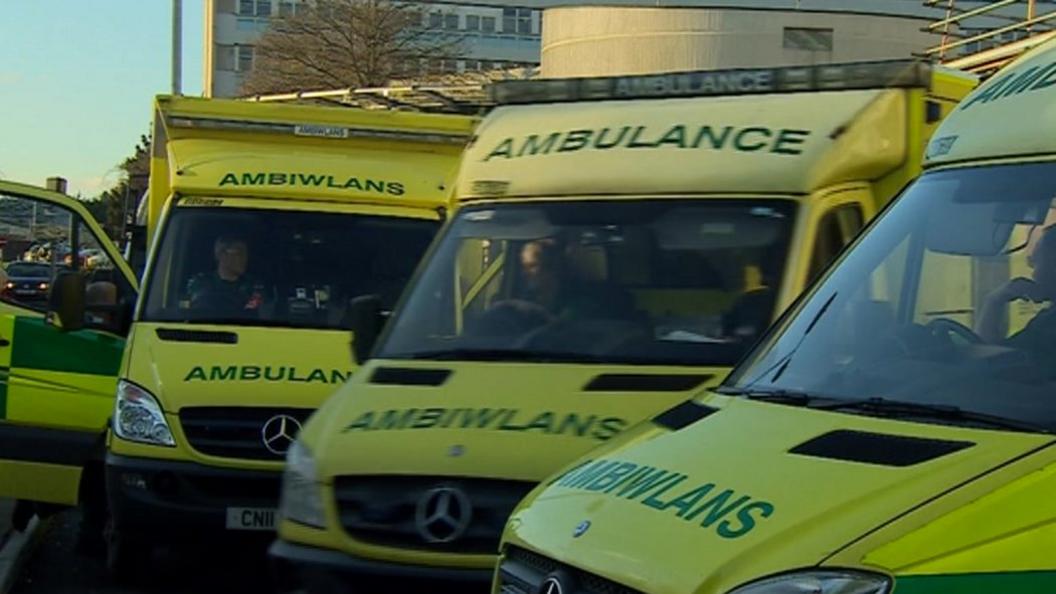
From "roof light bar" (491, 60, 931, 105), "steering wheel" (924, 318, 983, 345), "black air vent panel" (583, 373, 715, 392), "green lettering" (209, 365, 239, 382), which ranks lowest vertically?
"green lettering" (209, 365, 239, 382)

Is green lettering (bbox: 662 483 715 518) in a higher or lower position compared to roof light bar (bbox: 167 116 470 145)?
lower

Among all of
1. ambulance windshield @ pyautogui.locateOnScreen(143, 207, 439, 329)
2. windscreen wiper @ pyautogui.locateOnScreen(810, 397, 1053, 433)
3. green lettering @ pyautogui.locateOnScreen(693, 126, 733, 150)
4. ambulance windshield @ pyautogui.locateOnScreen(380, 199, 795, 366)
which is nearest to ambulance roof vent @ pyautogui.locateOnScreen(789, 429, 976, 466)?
windscreen wiper @ pyautogui.locateOnScreen(810, 397, 1053, 433)

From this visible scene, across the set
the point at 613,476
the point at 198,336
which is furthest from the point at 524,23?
the point at 613,476

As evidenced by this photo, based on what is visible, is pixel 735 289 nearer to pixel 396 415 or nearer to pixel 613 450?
pixel 396 415

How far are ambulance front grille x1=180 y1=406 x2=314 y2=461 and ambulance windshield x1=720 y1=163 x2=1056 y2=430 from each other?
3892 millimetres

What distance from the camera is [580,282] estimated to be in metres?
6.62

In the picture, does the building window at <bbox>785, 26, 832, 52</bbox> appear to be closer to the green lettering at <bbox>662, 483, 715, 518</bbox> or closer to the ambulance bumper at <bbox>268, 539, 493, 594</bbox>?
the ambulance bumper at <bbox>268, 539, 493, 594</bbox>

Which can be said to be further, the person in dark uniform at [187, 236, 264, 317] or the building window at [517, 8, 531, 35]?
the building window at [517, 8, 531, 35]

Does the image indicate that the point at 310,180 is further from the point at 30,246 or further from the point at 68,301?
the point at 30,246

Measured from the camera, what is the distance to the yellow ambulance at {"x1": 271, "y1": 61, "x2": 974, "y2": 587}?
582 centimetres

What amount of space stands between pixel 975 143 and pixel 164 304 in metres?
5.75

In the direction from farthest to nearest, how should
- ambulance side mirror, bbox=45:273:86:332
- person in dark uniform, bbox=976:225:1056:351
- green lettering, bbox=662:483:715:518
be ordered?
ambulance side mirror, bbox=45:273:86:332
person in dark uniform, bbox=976:225:1056:351
green lettering, bbox=662:483:715:518

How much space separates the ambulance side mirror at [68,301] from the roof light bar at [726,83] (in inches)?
101

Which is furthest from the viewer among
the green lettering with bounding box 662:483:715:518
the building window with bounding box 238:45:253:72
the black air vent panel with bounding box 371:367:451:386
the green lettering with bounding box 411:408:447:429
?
the building window with bounding box 238:45:253:72
